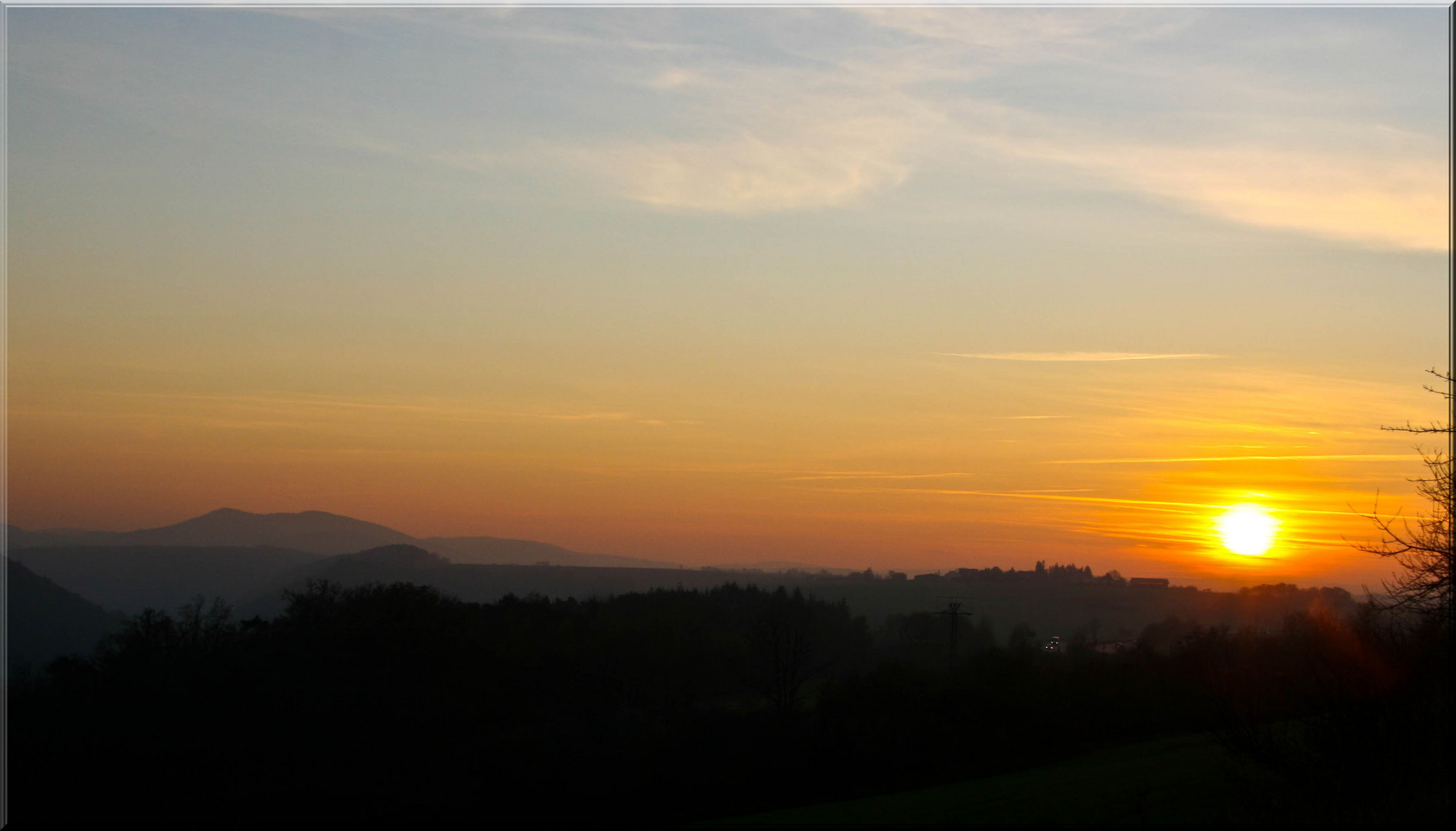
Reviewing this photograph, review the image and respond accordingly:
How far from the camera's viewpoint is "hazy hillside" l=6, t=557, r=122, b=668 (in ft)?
77.9

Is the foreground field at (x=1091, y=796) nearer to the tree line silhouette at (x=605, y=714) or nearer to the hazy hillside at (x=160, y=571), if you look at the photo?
the tree line silhouette at (x=605, y=714)

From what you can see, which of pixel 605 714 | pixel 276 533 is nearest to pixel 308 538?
pixel 276 533

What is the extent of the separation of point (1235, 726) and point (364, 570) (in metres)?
47.4

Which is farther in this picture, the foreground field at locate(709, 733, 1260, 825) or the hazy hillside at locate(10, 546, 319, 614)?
the hazy hillside at locate(10, 546, 319, 614)

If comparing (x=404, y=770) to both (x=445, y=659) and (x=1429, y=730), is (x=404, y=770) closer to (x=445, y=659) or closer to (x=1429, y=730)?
(x=445, y=659)

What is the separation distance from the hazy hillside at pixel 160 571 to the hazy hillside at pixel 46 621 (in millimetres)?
753

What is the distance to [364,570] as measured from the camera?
54.4 meters

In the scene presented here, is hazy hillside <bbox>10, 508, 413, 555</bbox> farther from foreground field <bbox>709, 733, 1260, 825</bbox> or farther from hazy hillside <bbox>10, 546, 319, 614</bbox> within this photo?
foreground field <bbox>709, 733, 1260, 825</bbox>

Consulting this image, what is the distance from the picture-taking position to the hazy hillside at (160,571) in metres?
43.2

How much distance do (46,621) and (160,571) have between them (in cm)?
3111

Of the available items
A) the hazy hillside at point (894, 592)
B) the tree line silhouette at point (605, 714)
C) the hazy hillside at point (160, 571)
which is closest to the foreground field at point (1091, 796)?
the tree line silhouette at point (605, 714)

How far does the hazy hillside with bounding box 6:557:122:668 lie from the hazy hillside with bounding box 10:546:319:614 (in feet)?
2.47

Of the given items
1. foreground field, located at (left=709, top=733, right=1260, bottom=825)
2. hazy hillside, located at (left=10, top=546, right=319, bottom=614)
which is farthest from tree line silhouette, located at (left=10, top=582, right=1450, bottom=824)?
hazy hillside, located at (left=10, top=546, right=319, bottom=614)

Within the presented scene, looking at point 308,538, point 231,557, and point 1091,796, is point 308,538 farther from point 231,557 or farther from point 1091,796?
point 1091,796
